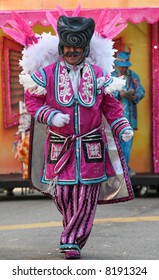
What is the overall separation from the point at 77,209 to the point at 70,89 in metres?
0.97

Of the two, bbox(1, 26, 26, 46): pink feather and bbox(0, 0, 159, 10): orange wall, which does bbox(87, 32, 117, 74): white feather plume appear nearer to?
bbox(1, 26, 26, 46): pink feather

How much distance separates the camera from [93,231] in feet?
31.1

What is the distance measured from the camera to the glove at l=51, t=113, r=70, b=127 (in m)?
7.33

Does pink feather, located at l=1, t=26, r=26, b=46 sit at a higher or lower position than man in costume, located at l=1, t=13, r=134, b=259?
higher

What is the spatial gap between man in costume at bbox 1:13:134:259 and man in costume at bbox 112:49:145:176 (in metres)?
4.85

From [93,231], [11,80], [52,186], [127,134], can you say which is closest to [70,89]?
[127,134]

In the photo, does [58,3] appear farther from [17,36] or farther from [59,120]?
[59,120]

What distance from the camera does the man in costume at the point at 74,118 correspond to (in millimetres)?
7504

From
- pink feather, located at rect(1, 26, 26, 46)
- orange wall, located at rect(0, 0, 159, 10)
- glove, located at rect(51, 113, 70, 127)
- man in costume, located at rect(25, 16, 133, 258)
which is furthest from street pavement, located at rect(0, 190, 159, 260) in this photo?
orange wall, located at rect(0, 0, 159, 10)

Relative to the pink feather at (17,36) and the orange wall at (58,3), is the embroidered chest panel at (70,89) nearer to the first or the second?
the pink feather at (17,36)

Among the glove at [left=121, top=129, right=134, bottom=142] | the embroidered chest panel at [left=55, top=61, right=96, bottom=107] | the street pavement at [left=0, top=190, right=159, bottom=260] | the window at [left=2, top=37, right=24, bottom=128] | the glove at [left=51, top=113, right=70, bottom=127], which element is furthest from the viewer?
the window at [left=2, top=37, right=24, bottom=128]

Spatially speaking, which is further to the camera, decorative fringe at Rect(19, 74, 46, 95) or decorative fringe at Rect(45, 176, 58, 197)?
decorative fringe at Rect(45, 176, 58, 197)

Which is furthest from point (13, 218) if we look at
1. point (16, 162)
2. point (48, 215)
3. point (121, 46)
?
point (121, 46)

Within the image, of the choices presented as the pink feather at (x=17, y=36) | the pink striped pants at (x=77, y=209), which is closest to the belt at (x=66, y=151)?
the pink striped pants at (x=77, y=209)
